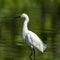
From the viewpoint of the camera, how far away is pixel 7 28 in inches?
515

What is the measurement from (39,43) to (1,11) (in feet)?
16.9

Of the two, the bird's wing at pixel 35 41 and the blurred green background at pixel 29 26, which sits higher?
the bird's wing at pixel 35 41

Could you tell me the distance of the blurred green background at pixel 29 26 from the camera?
1098 centimetres

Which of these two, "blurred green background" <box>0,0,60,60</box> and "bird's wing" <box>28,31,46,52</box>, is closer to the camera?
"bird's wing" <box>28,31,46,52</box>

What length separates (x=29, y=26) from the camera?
42.4ft

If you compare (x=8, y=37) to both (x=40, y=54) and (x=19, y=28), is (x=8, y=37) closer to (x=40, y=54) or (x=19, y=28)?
(x=19, y=28)

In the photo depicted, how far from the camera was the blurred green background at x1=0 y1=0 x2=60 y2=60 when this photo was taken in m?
11.0

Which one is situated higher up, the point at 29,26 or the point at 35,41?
the point at 35,41

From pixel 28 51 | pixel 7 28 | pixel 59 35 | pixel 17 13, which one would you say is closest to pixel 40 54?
pixel 28 51

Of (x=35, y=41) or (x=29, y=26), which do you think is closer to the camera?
(x=35, y=41)

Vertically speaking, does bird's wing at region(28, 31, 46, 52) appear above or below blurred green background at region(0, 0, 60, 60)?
above

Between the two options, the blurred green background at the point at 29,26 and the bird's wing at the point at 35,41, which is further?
the blurred green background at the point at 29,26

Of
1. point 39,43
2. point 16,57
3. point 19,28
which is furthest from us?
point 19,28

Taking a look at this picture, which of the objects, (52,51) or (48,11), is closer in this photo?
(52,51)
